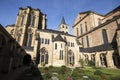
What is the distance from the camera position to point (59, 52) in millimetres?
26375

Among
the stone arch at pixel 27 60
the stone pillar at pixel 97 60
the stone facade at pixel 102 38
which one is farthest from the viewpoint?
the stone arch at pixel 27 60

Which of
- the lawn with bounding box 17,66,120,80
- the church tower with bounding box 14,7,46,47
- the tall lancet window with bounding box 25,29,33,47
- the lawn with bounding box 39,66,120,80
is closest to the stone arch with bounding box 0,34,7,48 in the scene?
the lawn with bounding box 17,66,120,80

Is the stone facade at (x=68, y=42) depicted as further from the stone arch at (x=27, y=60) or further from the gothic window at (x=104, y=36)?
the stone arch at (x=27, y=60)

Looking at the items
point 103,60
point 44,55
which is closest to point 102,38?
point 103,60

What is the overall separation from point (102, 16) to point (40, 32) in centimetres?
2770

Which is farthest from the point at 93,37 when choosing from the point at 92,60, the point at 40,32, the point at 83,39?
the point at 40,32

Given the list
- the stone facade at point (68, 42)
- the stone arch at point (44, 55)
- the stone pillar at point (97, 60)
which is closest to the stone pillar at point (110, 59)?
the stone facade at point (68, 42)

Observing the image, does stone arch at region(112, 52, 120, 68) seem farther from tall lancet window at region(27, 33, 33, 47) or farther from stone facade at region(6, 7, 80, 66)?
tall lancet window at region(27, 33, 33, 47)

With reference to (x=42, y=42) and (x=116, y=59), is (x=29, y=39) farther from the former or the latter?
(x=116, y=59)

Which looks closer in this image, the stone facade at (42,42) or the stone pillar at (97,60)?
the stone pillar at (97,60)

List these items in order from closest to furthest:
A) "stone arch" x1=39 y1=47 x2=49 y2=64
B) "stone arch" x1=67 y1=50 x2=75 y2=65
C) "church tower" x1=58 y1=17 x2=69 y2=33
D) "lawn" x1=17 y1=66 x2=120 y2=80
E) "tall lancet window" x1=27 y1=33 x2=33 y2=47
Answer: "lawn" x1=17 y1=66 x2=120 y2=80 → "stone arch" x1=39 y1=47 x2=49 y2=64 → "stone arch" x1=67 y1=50 x2=75 y2=65 → "tall lancet window" x1=27 y1=33 x2=33 y2=47 → "church tower" x1=58 y1=17 x2=69 y2=33

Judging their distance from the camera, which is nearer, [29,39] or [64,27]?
[29,39]

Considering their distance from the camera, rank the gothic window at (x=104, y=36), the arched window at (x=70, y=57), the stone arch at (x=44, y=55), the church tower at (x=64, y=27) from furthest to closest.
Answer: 1. the church tower at (x=64, y=27)
2. the arched window at (x=70, y=57)
3. the gothic window at (x=104, y=36)
4. the stone arch at (x=44, y=55)

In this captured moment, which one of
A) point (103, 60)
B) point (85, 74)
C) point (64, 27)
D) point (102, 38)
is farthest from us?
point (64, 27)
